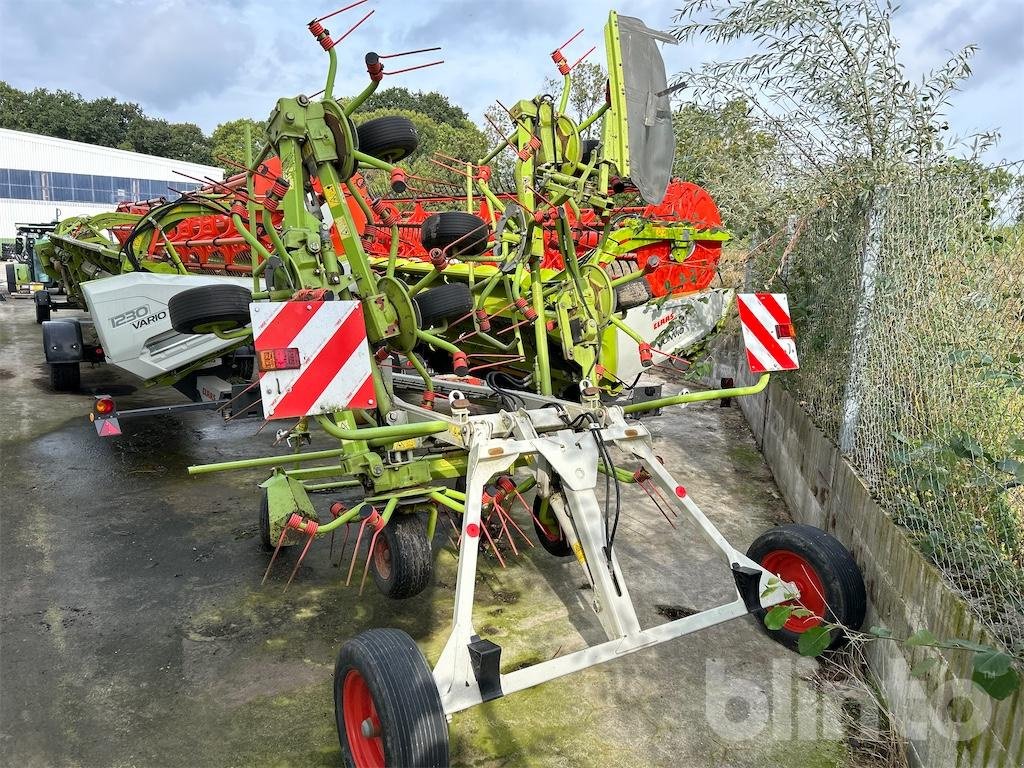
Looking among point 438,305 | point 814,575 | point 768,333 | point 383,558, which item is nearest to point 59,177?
point 438,305

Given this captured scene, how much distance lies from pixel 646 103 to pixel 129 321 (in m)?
4.15

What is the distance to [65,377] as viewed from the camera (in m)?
8.35

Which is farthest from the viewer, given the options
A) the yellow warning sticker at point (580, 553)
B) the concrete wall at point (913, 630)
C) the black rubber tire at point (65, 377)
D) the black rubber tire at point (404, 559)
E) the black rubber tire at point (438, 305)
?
the black rubber tire at point (65, 377)

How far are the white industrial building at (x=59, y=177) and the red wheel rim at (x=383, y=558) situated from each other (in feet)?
145

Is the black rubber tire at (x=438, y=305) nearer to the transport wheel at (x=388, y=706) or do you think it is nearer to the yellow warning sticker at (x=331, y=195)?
the yellow warning sticker at (x=331, y=195)

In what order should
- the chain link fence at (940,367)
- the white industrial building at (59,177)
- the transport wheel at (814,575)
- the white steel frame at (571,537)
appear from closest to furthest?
the white steel frame at (571,537) → the chain link fence at (940,367) → the transport wheel at (814,575) → the white industrial building at (59,177)

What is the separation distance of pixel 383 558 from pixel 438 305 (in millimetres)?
1462

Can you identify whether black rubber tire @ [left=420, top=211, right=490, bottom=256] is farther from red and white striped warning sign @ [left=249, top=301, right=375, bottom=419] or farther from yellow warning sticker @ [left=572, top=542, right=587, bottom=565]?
yellow warning sticker @ [left=572, top=542, right=587, bottom=565]

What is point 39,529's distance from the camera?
184 inches

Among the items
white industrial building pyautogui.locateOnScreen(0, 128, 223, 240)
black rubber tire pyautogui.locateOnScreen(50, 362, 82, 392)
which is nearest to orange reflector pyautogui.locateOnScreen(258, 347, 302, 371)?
black rubber tire pyautogui.locateOnScreen(50, 362, 82, 392)

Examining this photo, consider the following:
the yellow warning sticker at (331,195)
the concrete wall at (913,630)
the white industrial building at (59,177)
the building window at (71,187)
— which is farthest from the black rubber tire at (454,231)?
the building window at (71,187)

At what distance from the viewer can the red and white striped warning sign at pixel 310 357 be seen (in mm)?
2688

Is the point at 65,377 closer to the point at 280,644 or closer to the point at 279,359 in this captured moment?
the point at 280,644

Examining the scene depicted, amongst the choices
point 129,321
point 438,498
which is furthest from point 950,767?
point 129,321
